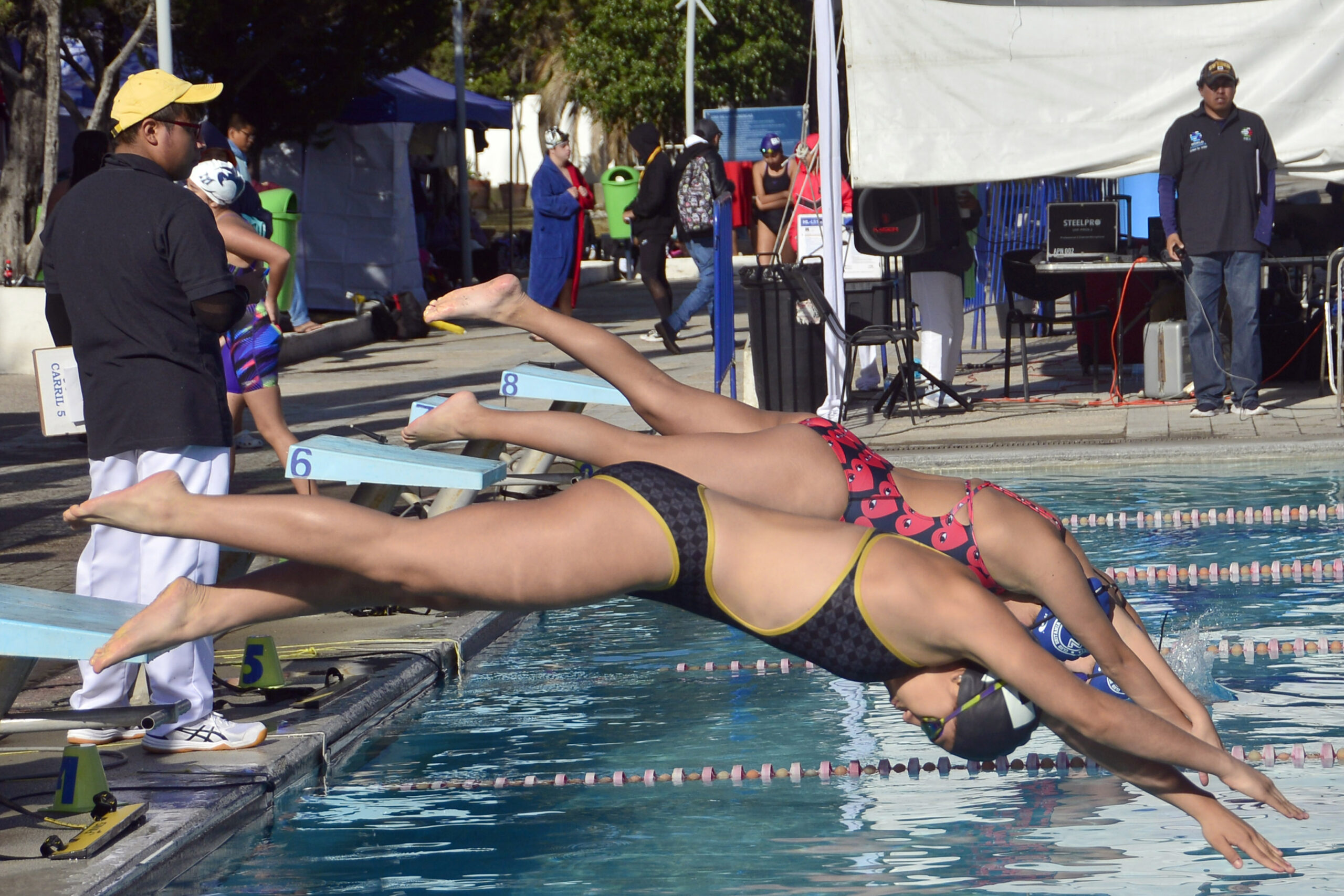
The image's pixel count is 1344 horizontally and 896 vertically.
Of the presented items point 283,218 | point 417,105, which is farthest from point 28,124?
point 417,105

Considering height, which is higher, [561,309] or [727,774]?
[561,309]

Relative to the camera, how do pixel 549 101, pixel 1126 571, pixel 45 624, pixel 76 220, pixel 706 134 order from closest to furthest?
1. pixel 45 624
2. pixel 76 220
3. pixel 1126 571
4. pixel 706 134
5. pixel 549 101

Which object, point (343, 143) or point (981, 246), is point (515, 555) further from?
point (343, 143)

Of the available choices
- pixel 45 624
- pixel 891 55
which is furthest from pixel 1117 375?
pixel 45 624

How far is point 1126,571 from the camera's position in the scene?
7543 mm

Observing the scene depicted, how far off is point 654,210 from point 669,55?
23.3 m

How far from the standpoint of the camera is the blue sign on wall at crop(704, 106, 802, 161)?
32438 mm

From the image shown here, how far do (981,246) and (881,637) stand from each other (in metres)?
14.3

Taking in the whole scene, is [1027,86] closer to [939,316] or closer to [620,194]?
[939,316]

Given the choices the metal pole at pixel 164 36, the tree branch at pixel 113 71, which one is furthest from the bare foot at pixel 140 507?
the tree branch at pixel 113 71

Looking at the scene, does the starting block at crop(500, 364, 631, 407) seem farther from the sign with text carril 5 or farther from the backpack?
the backpack

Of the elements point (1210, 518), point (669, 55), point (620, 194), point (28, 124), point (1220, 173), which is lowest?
point (1210, 518)

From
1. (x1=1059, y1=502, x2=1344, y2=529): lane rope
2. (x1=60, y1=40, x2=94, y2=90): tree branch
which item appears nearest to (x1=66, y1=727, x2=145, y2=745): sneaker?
(x1=1059, y1=502, x2=1344, y2=529): lane rope

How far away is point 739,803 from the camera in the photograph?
493 cm
